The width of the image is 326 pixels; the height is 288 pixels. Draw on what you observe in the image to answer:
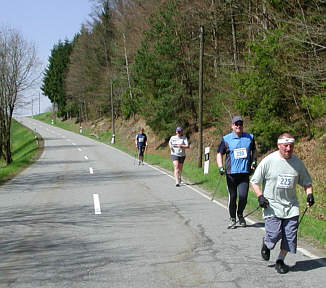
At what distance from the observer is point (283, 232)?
206 inches

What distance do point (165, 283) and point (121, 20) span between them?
148 ft

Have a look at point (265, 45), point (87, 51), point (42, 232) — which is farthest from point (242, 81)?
point (87, 51)

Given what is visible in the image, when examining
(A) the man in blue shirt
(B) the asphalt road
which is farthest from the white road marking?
(A) the man in blue shirt

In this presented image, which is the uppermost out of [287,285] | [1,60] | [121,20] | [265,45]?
[121,20]

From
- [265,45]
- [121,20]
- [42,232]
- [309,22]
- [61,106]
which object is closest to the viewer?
[42,232]

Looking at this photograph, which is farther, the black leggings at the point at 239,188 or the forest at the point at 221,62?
the forest at the point at 221,62

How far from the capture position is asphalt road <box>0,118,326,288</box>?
4.90 meters

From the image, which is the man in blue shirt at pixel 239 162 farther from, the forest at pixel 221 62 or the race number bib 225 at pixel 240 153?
the forest at pixel 221 62

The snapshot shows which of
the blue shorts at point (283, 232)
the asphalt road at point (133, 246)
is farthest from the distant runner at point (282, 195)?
the asphalt road at point (133, 246)

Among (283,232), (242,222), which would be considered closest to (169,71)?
(242,222)

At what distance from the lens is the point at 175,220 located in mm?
8352

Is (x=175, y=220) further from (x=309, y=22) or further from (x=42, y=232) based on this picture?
(x=309, y=22)

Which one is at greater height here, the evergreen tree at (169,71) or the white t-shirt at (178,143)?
the evergreen tree at (169,71)

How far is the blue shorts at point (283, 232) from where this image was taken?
510 centimetres
